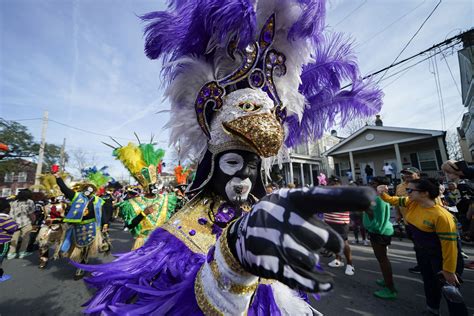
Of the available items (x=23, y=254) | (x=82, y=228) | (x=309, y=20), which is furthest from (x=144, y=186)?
(x=23, y=254)

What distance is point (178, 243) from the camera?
47.7 inches

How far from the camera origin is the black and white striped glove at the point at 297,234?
20.4 inches

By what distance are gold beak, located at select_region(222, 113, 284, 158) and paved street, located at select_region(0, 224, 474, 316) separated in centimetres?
314

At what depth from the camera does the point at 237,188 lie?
129 cm

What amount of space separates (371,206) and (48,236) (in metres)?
7.81

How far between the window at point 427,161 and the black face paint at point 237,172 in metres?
16.2

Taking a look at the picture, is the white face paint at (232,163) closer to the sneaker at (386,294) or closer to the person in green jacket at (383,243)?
the person in green jacket at (383,243)

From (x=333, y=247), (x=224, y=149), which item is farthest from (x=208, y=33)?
(x=333, y=247)

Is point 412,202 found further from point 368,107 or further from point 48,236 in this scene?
point 48,236

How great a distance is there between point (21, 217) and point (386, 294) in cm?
950

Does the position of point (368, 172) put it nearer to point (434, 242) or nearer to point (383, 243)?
point (383, 243)

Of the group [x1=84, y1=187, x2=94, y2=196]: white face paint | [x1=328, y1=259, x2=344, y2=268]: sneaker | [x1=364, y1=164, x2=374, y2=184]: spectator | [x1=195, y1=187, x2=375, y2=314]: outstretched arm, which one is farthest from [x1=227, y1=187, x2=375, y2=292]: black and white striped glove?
[x1=364, y1=164, x2=374, y2=184]: spectator

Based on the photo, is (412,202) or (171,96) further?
(412,202)

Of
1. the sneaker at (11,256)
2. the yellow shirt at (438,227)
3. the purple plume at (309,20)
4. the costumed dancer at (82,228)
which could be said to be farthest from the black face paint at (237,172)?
the sneaker at (11,256)
